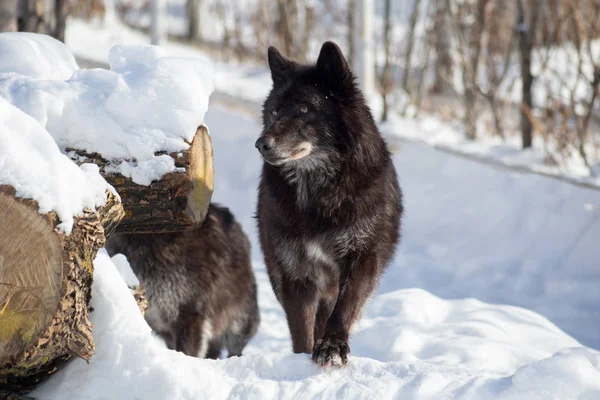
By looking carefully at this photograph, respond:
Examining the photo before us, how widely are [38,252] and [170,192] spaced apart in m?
0.93

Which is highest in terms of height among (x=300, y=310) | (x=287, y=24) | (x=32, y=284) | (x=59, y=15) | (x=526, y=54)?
(x=59, y=15)

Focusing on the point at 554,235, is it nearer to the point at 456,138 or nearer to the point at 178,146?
the point at 456,138

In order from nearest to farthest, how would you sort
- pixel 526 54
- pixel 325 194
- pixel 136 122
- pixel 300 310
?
pixel 136 122 → pixel 325 194 → pixel 300 310 → pixel 526 54

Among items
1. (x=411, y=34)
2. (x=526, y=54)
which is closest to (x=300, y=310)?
(x=526, y=54)

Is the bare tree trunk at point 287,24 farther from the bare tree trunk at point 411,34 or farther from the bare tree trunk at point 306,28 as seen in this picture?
the bare tree trunk at point 411,34

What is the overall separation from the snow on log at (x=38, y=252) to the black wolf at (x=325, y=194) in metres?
1.22

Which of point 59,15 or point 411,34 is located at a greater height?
point 59,15

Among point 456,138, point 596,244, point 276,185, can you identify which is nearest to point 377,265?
point 276,185

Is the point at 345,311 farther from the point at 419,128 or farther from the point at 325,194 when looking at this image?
the point at 419,128

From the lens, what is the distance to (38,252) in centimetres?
258

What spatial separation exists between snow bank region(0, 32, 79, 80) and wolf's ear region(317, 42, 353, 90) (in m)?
1.30

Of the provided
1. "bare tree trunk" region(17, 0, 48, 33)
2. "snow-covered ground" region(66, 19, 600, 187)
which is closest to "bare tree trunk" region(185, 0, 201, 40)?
"snow-covered ground" region(66, 19, 600, 187)

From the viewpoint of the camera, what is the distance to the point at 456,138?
Result: 30.7 feet

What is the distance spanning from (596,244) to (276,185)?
4140mm
